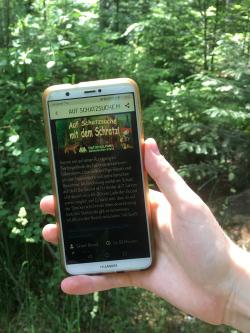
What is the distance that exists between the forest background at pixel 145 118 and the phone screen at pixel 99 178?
0.80m

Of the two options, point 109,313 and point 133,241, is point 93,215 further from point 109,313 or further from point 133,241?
point 109,313

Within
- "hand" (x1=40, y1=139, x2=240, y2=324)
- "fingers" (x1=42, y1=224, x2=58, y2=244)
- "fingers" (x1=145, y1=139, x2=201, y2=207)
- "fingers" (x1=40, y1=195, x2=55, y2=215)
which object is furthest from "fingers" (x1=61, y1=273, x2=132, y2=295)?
"fingers" (x1=145, y1=139, x2=201, y2=207)

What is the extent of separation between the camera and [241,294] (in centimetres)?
177

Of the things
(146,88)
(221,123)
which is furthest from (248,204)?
(146,88)

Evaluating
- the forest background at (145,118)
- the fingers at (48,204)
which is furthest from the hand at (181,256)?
the forest background at (145,118)

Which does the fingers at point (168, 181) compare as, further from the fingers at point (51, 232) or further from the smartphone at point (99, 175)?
the fingers at point (51, 232)

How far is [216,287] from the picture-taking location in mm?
1775

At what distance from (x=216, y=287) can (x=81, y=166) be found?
665mm

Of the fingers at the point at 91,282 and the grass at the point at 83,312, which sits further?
the grass at the point at 83,312

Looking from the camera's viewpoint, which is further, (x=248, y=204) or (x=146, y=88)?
(x=146, y=88)

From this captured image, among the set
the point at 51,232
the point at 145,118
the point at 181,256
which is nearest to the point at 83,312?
the point at 51,232

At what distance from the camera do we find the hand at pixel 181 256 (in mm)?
1725

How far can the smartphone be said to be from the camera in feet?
5.98

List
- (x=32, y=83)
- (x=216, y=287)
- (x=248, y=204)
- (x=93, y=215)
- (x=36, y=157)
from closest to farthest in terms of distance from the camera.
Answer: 1. (x=216, y=287)
2. (x=93, y=215)
3. (x=36, y=157)
4. (x=32, y=83)
5. (x=248, y=204)
